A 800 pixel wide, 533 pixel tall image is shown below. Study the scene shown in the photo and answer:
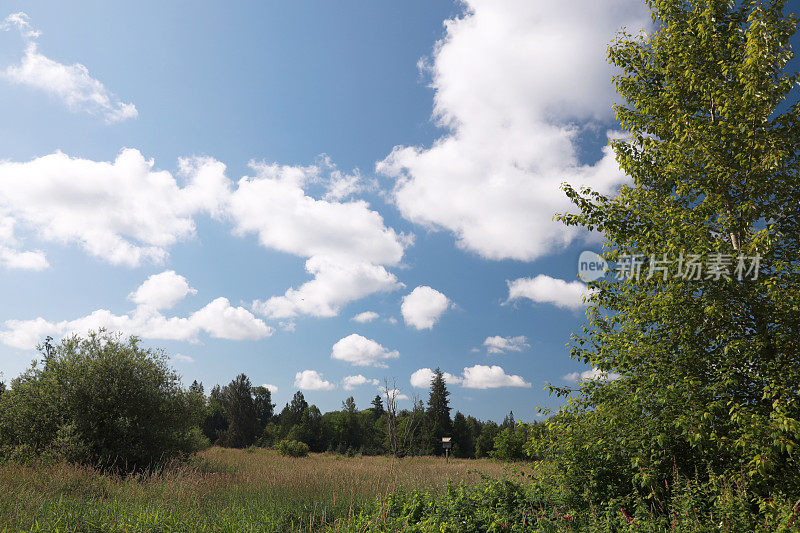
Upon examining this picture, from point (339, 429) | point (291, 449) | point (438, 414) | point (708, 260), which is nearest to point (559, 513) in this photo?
point (708, 260)

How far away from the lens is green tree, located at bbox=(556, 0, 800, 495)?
6.96m

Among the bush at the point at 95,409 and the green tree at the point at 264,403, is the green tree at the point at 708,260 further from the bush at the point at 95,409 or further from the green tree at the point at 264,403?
the green tree at the point at 264,403

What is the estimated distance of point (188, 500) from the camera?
901cm

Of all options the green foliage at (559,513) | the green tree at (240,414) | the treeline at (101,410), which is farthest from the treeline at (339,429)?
the green foliage at (559,513)

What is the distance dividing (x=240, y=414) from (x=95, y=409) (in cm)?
4447

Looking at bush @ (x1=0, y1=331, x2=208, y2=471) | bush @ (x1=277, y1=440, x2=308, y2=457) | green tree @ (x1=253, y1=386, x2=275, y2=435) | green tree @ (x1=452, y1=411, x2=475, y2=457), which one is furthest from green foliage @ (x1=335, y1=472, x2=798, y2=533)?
green tree @ (x1=253, y1=386, x2=275, y2=435)

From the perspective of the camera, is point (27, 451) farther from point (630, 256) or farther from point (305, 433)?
point (305, 433)

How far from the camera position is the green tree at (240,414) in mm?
56688

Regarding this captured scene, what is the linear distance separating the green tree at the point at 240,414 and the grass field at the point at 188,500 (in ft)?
156

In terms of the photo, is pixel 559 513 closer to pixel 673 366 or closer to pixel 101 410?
pixel 673 366

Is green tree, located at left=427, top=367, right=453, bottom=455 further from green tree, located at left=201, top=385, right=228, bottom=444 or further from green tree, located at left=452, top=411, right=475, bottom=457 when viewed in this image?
green tree, located at left=201, top=385, right=228, bottom=444

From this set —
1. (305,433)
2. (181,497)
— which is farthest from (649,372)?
(305,433)

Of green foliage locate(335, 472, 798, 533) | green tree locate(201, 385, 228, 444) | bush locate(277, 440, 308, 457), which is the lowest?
green tree locate(201, 385, 228, 444)

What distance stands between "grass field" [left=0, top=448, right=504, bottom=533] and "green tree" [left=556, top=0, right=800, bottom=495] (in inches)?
199
